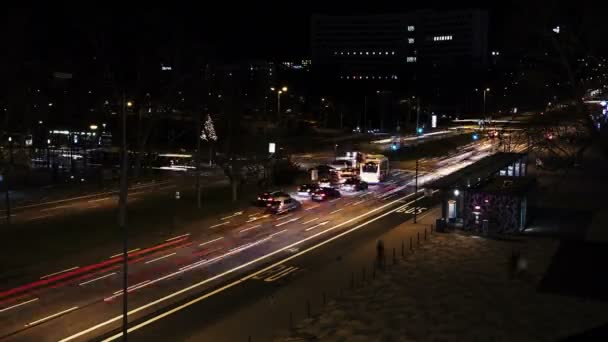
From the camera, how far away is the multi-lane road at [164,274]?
61.0ft

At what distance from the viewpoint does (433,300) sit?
2112cm

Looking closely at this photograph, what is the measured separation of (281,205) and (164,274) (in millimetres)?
14859

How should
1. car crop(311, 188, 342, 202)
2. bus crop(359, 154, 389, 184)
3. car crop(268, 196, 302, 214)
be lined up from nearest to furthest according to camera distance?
car crop(268, 196, 302, 214) → car crop(311, 188, 342, 202) → bus crop(359, 154, 389, 184)

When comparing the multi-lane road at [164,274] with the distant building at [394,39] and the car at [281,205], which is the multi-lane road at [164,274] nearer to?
the car at [281,205]

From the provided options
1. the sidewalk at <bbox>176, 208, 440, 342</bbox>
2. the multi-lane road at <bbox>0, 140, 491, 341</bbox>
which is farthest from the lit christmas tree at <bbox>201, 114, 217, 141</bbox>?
the sidewalk at <bbox>176, 208, 440, 342</bbox>

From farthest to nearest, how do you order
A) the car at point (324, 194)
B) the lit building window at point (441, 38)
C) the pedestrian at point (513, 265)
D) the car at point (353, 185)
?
the lit building window at point (441, 38) < the car at point (353, 185) < the car at point (324, 194) < the pedestrian at point (513, 265)

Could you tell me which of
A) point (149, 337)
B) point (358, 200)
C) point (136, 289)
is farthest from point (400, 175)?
point (149, 337)

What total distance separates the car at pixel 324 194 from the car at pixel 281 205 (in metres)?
4.38

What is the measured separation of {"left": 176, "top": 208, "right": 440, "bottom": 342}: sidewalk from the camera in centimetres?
1812

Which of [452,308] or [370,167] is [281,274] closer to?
[452,308]

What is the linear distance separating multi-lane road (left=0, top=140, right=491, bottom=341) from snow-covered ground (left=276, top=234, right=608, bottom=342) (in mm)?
4878

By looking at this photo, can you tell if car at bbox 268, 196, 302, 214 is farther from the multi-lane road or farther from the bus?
the bus

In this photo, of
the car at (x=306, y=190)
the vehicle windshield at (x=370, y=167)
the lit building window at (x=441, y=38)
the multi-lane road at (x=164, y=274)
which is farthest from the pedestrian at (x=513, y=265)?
the lit building window at (x=441, y=38)

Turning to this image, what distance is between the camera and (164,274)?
2400 cm
